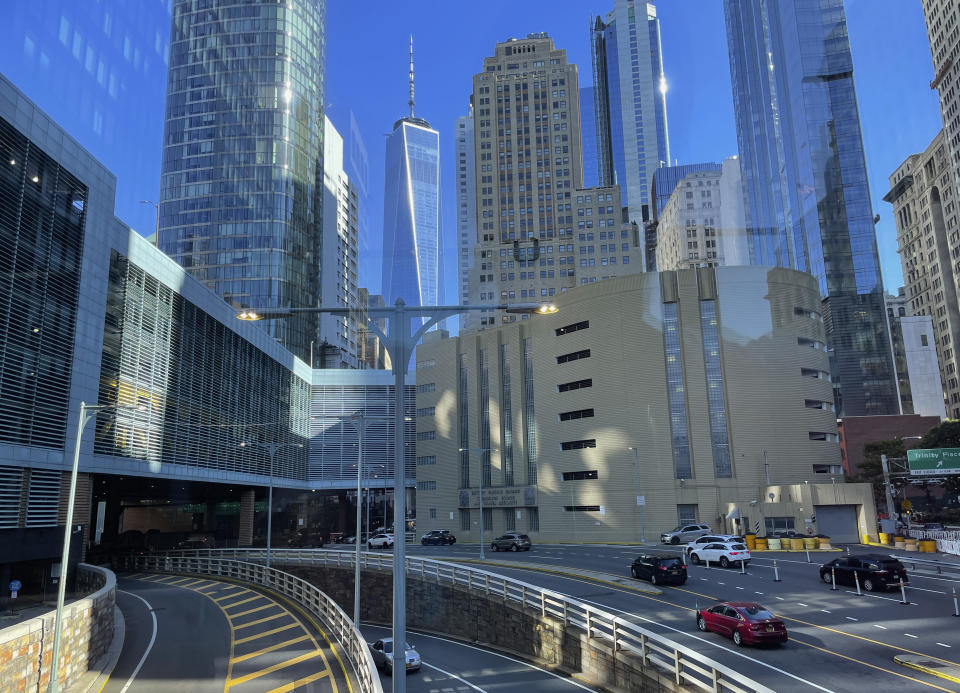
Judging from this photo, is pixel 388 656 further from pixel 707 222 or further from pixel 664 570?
pixel 707 222

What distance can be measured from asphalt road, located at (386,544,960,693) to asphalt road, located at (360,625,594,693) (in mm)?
4709

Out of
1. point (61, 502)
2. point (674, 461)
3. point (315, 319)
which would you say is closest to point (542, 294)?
point (315, 319)

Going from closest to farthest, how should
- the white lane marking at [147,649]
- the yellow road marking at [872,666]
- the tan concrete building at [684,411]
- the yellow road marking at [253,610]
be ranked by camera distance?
1. the yellow road marking at [872,666]
2. the white lane marking at [147,649]
3. the yellow road marking at [253,610]
4. the tan concrete building at [684,411]

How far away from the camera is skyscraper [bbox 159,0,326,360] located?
400 ft

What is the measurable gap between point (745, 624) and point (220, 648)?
1891cm

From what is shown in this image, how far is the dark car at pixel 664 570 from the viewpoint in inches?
1441

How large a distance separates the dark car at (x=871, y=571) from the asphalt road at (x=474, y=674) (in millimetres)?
17684

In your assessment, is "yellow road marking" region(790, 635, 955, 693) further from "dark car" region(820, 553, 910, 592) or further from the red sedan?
"dark car" region(820, 553, 910, 592)

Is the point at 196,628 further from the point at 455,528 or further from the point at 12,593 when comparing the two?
the point at 455,528

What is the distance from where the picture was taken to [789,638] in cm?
2525

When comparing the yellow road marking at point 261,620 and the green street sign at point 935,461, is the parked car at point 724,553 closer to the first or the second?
the green street sign at point 935,461

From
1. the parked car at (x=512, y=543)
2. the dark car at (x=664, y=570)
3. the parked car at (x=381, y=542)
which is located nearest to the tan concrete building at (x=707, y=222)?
the parked car at (x=381, y=542)

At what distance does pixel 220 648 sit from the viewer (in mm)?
25984

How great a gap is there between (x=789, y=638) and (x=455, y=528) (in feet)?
219
